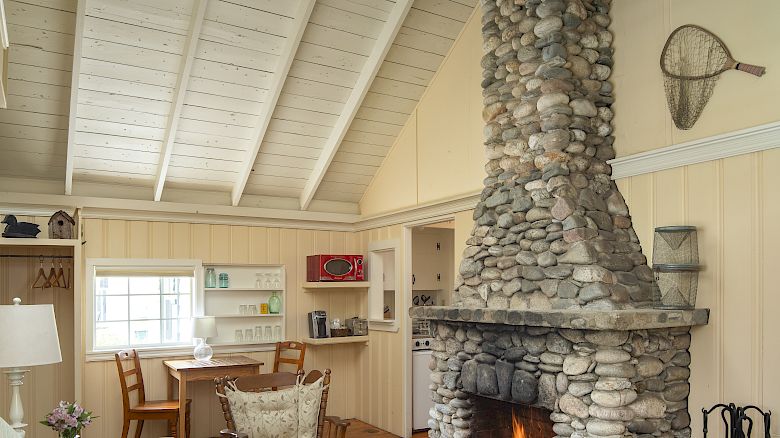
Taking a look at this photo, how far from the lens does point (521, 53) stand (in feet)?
15.1

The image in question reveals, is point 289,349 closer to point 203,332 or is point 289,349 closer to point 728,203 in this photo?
point 203,332

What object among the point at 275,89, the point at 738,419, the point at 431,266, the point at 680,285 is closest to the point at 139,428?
the point at 275,89

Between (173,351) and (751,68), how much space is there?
17.9 ft

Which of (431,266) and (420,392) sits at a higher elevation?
(431,266)

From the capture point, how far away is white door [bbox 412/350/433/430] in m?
6.71

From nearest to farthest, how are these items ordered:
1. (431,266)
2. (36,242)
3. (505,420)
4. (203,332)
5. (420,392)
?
(505,420) < (36,242) < (203,332) < (420,392) < (431,266)

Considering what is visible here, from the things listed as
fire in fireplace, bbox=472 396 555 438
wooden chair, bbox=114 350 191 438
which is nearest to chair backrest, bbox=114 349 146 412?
wooden chair, bbox=114 350 191 438

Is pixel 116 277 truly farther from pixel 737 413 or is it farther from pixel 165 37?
pixel 737 413

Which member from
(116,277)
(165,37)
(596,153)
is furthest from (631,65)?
(116,277)

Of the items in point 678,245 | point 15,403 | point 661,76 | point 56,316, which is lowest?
point 15,403

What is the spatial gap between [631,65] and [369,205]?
12.1 feet

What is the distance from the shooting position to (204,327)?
6.41 m

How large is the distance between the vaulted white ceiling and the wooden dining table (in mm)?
1660

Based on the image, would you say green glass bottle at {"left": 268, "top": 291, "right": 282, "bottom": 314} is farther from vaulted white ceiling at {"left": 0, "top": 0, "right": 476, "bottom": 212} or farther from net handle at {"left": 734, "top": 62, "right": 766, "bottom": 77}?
net handle at {"left": 734, "top": 62, "right": 766, "bottom": 77}
